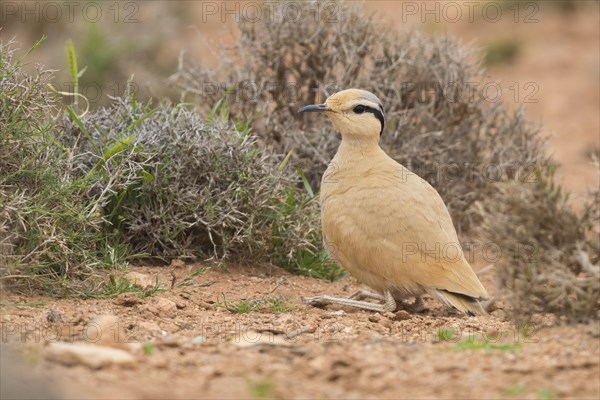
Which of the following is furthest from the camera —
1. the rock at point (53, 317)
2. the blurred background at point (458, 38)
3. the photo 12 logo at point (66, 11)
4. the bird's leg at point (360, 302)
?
the photo 12 logo at point (66, 11)

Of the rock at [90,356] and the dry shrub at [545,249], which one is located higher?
the dry shrub at [545,249]

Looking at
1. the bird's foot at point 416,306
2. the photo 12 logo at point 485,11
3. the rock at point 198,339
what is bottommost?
the bird's foot at point 416,306

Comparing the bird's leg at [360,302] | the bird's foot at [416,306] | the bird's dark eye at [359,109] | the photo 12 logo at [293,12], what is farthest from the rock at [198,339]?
the photo 12 logo at [293,12]

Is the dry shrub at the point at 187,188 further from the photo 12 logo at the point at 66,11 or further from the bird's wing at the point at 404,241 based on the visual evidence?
the photo 12 logo at the point at 66,11

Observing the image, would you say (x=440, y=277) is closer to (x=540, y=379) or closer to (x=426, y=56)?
(x=540, y=379)

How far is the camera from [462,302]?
5.77 m

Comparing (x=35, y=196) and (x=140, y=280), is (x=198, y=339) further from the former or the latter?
(x=35, y=196)

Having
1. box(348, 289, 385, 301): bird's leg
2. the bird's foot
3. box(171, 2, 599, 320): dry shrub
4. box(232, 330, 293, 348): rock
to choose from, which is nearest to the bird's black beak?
box(171, 2, 599, 320): dry shrub

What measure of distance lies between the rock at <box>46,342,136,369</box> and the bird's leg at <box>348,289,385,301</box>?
250 centimetres

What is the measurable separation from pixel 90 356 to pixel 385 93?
4.66m

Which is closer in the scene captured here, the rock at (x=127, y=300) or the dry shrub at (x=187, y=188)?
the rock at (x=127, y=300)

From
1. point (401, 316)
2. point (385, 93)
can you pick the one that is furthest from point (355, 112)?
point (385, 93)

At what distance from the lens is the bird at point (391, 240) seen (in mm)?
5734

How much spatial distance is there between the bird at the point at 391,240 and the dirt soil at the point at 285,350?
0.17 meters
